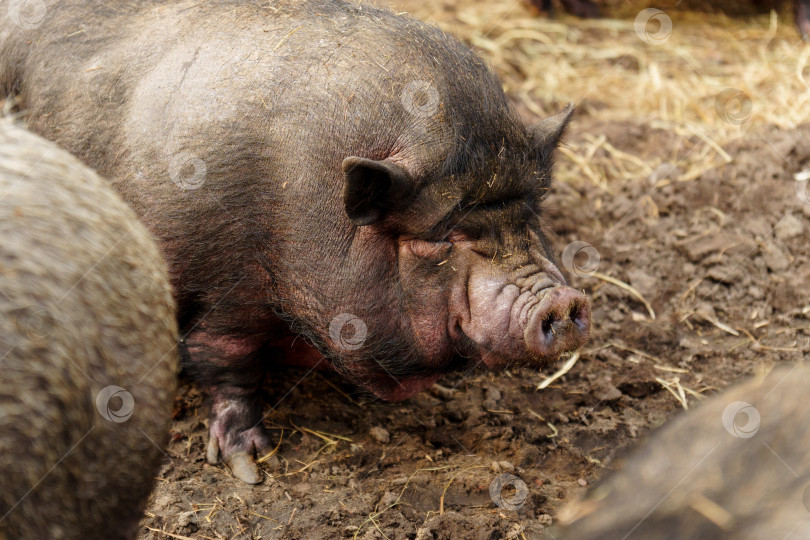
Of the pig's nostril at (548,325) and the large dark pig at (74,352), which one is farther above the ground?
the large dark pig at (74,352)

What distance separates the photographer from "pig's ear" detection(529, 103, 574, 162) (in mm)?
4047

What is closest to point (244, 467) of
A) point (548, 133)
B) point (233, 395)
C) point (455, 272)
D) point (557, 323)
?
point (233, 395)

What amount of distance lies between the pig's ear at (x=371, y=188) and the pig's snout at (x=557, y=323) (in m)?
0.75

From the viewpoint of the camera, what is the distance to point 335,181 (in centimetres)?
377

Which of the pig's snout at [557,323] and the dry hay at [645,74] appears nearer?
the pig's snout at [557,323]

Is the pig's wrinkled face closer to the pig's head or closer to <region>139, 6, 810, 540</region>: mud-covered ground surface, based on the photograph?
the pig's head

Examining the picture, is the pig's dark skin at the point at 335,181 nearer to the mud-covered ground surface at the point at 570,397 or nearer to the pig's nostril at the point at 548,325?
the pig's nostril at the point at 548,325

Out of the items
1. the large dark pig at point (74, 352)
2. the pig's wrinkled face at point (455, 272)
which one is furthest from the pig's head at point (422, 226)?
the large dark pig at point (74, 352)

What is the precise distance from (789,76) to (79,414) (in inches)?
291

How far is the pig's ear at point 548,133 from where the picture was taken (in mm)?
4047

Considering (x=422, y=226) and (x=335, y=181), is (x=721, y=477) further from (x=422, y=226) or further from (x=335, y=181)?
(x=335, y=181)

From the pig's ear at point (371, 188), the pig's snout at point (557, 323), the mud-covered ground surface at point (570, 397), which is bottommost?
the mud-covered ground surface at point (570, 397)

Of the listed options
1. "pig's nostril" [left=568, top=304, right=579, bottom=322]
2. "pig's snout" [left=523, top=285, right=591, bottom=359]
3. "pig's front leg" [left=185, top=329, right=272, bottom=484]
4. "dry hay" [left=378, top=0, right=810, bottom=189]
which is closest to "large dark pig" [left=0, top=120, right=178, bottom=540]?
"pig's front leg" [left=185, top=329, right=272, bottom=484]

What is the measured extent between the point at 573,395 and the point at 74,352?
309 centimetres
